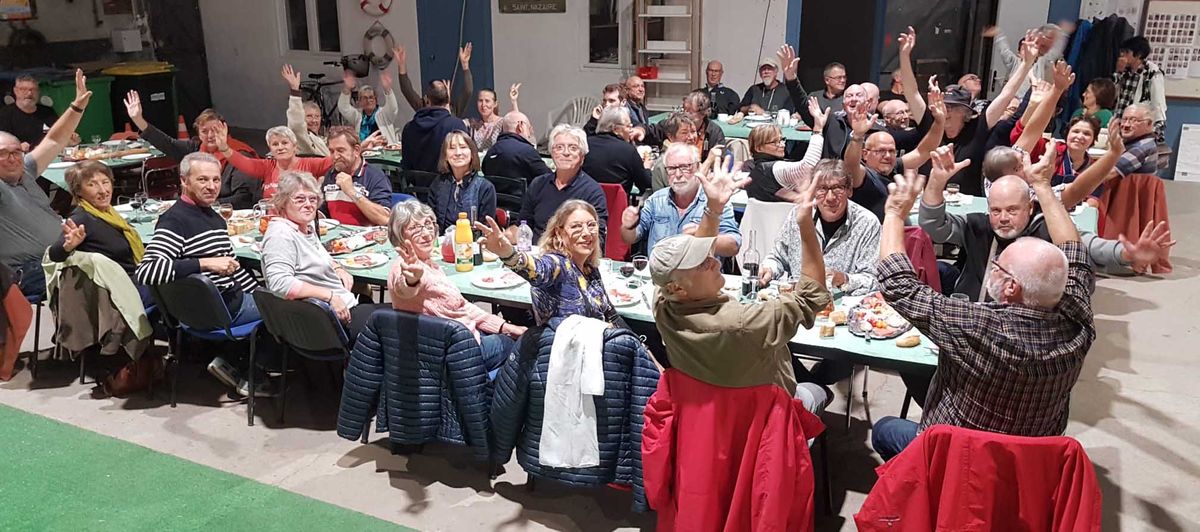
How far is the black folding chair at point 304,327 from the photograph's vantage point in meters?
4.22

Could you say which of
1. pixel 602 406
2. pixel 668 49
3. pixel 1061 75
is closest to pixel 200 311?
pixel 602 406

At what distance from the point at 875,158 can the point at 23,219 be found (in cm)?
480

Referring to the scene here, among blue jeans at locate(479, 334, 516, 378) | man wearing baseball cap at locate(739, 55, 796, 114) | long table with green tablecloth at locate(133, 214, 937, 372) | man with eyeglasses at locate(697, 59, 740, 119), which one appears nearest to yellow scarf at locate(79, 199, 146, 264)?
long table with green tablecloth at locate(133, 214, 937, 372)

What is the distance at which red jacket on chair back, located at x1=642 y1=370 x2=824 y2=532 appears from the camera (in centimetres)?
300

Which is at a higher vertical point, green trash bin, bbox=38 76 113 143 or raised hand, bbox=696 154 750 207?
raised hand, bbox=696 154 750 207

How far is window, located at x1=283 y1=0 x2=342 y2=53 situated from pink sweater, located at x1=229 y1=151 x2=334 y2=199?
7.32 m

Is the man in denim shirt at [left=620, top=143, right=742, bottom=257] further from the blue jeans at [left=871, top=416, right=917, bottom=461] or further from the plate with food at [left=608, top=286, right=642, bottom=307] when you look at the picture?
the blue jeans at [left=871, top=416, right=917, bottom=461]

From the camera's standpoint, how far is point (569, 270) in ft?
11.9

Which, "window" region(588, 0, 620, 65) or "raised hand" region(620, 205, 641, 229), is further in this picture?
"window" region(588, 0, 620, 65)

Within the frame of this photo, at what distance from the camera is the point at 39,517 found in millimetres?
3986

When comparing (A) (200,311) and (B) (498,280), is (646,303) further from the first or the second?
(A) (200,311)

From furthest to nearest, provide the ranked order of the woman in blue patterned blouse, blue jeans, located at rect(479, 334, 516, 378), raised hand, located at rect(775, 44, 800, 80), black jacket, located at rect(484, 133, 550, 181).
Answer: raised hand, located at rect(775, 44, 800, 80) < black jacket, located at rect(484, 133, 550, 181) < blue jeans, located at rect(479, 334, 516, 378) < the woman in blue patterned blouse

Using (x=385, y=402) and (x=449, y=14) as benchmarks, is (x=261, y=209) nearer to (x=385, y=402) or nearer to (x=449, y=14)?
(x=385, y=402)

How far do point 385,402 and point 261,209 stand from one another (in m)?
2.30
